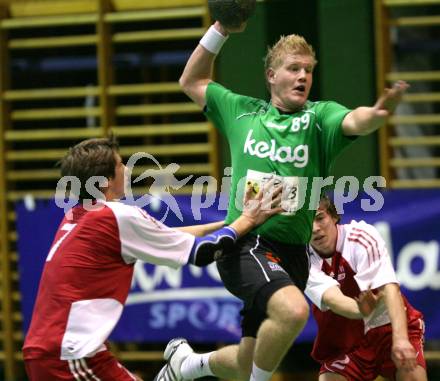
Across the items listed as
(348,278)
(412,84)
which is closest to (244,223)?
(348,278)

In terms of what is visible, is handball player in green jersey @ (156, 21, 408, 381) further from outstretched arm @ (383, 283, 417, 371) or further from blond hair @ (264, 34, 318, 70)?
outstretched arm @ (383, 283, 417, 371)

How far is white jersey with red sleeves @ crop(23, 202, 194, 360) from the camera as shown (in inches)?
185

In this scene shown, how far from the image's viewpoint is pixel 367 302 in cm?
516

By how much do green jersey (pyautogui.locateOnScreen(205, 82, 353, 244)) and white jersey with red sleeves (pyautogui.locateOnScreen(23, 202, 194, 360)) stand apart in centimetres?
70

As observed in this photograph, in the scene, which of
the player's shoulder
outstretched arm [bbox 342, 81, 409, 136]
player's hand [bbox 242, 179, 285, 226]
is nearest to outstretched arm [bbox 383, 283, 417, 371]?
the player's shoulder

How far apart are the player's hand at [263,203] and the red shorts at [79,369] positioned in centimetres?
105

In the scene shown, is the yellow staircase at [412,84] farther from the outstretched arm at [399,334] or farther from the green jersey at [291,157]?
the outstretched arm at [399,334]

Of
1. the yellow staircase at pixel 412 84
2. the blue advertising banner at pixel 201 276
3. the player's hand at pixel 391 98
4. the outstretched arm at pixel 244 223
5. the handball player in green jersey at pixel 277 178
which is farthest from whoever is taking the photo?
the yellow staircase at pixel 412 84

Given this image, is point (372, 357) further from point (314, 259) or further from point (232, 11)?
point (232, 11)

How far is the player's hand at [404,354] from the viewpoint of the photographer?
5078 mm

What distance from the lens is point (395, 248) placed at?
8234 mm

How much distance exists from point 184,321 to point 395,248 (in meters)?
1.81

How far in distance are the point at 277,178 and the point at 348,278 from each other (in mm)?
759

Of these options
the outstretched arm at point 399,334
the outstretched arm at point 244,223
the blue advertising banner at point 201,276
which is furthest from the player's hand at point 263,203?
the blue advertising banner at point 201,276
